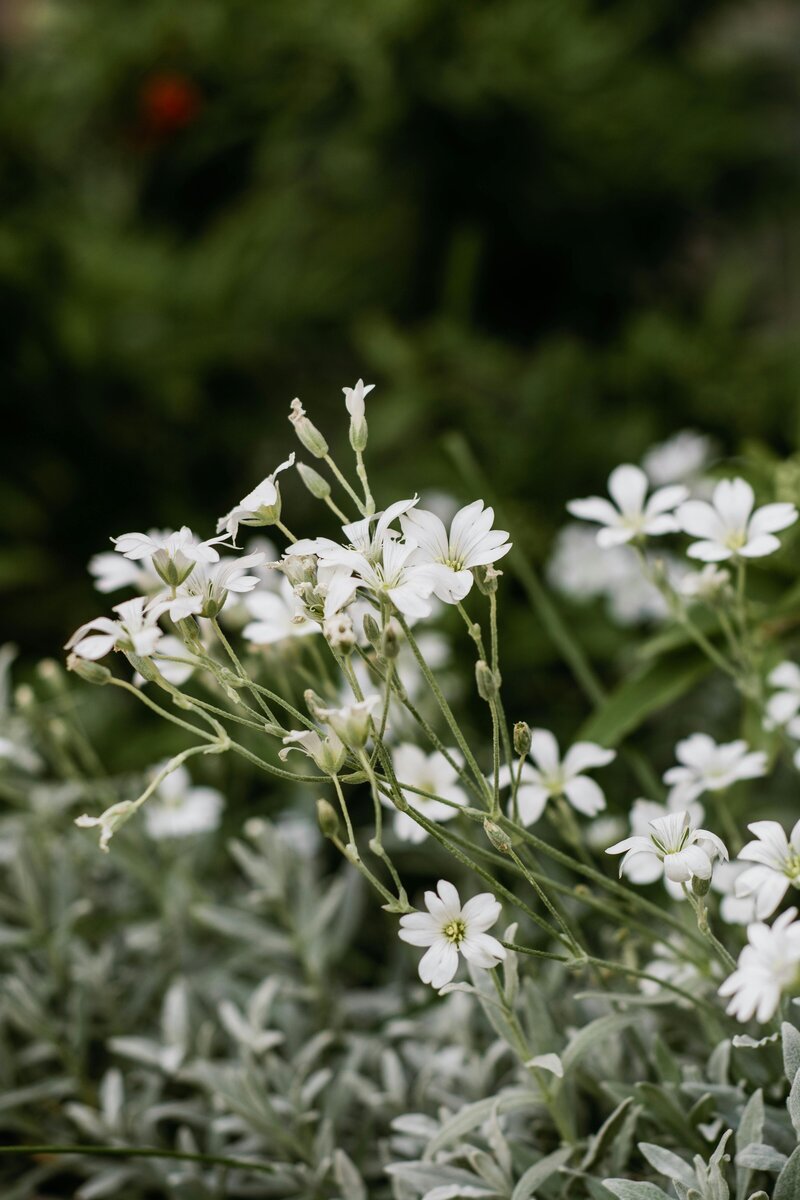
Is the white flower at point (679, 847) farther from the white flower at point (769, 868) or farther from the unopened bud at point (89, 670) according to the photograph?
the unopened bud at point (89, 670)

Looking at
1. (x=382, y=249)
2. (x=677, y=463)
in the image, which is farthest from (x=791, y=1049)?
(x=382, y=249)

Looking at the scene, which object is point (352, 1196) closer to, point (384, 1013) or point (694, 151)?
point (384, 1013)

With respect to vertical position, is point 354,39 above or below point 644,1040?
above

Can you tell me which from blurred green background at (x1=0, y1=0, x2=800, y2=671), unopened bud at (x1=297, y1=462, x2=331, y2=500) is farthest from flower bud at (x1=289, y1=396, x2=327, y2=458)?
blurred green background at (x1=0, y1=0, x2=800, y2=671)

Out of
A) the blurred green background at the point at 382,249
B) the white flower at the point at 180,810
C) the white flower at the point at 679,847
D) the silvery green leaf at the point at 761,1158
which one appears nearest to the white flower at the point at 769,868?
the white flower at the point at 679,847

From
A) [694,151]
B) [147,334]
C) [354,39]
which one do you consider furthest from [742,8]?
[147,334]

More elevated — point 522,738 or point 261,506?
point 261,506

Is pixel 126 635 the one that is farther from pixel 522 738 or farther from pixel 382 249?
pixel 382 249
